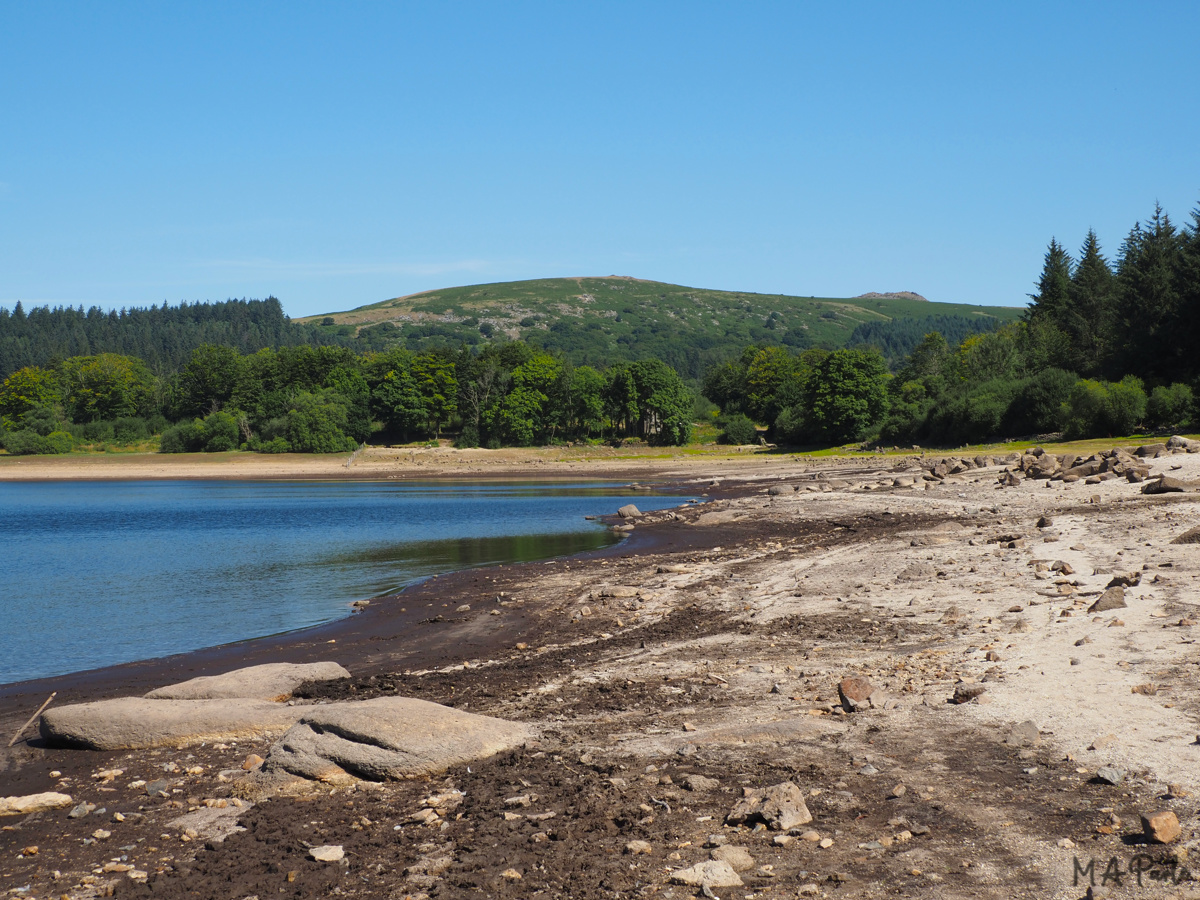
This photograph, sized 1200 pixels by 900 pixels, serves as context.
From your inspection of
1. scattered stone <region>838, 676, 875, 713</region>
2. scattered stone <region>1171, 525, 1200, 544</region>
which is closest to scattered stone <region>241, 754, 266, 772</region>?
scattered stone <region>838, 676, 875, 713</region>

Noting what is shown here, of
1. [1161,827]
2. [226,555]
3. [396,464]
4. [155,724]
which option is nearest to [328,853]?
[155,724]

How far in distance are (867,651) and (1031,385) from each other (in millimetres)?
66916

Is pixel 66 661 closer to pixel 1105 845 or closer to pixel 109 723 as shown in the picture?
pixel 109 723

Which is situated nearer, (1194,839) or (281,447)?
(1194,839)

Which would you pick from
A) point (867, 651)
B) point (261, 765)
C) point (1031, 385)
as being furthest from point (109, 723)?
point (1031, 385)

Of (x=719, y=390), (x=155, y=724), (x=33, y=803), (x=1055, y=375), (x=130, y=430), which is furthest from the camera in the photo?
(x=719, y=390)

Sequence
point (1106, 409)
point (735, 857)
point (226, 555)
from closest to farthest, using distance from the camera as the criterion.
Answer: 1. point (735, 857)
2. point (226, 555)
3. point (1106, 409)

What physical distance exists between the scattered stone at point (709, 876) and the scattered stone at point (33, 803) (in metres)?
6.12

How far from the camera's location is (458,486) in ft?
240

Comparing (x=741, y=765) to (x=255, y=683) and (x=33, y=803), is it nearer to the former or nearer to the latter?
(x=33, y=803)

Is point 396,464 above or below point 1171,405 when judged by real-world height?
below

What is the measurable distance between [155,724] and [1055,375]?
72.2 meters

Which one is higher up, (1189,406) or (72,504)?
(1189,406)

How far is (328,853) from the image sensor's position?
7.04m
